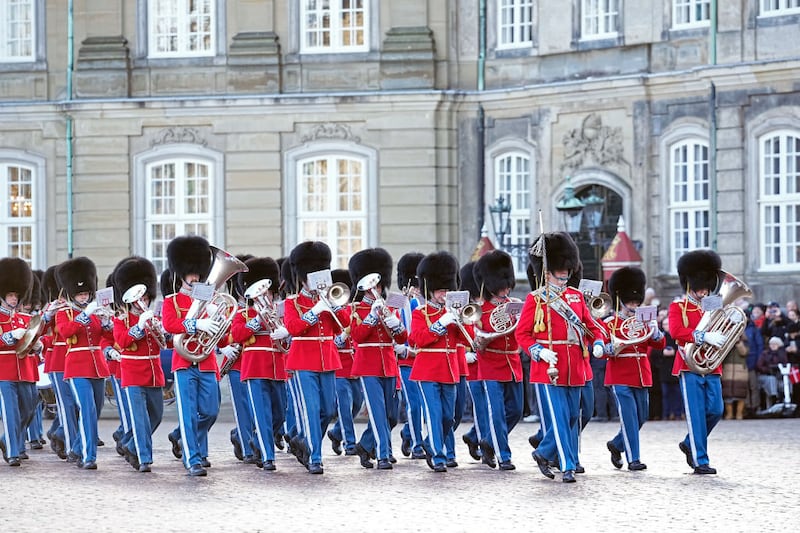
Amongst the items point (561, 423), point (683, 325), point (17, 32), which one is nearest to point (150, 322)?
point (561, 423)

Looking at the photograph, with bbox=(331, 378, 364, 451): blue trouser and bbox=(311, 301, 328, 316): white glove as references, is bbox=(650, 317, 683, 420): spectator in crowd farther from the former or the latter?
bbox=(311, 301, 328, 316): white glove

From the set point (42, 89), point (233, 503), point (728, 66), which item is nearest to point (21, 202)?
point (42, 89)

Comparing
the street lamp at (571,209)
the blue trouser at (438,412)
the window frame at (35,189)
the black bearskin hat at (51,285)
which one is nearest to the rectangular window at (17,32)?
the window frame at (35,189)

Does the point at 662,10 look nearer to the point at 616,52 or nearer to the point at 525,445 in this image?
the point at 616,52

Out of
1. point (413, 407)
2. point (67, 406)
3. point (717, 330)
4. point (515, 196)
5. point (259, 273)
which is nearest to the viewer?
point (717, 330)

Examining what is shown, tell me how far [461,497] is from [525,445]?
14.1 ft

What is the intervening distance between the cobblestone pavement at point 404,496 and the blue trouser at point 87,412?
0.60 ft

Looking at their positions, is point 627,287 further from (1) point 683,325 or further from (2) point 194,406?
(2) point 194,406

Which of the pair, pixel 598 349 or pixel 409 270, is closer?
pixel 598 349

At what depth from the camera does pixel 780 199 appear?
22.9 m

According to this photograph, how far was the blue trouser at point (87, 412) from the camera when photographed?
13594mm

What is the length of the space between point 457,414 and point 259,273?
1.88 meters

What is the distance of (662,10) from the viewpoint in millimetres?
23672

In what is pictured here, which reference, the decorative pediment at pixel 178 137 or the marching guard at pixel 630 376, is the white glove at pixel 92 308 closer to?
the marching guard at pixel 630 376
